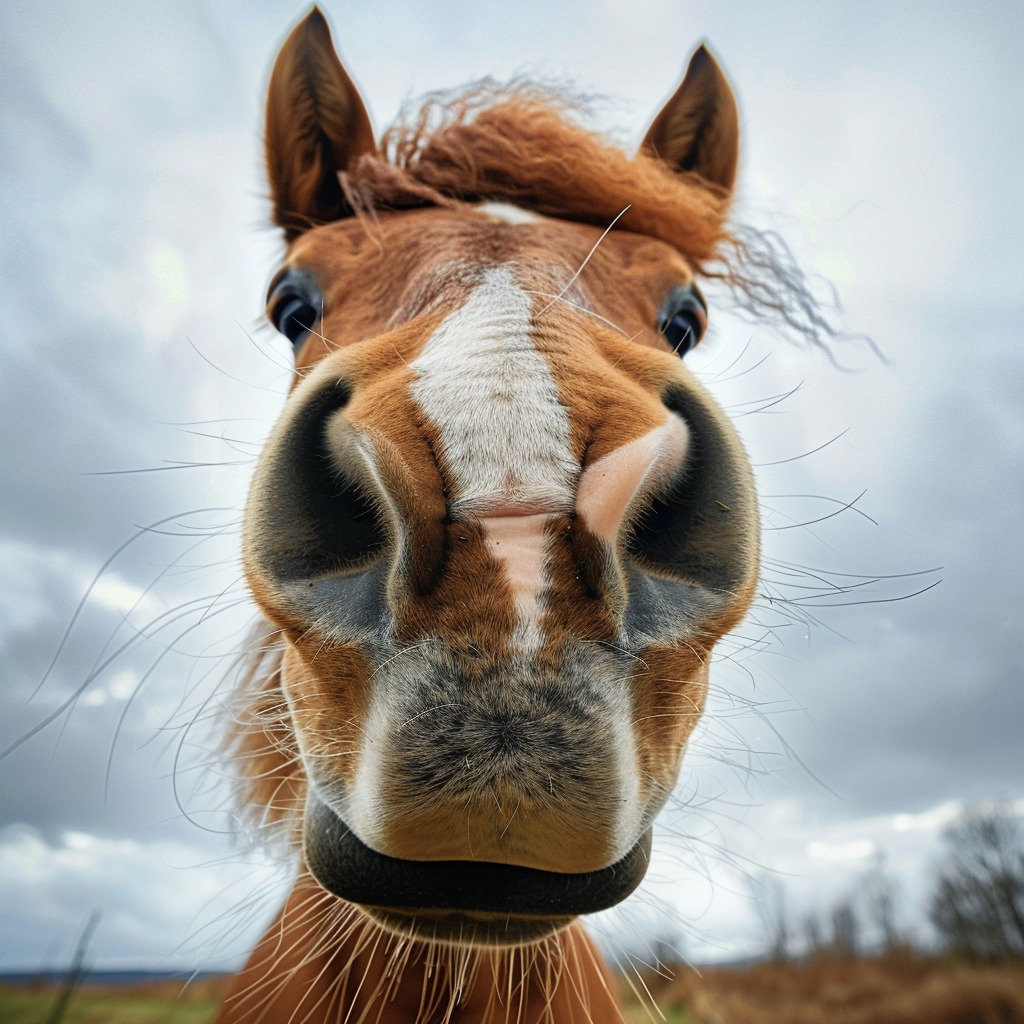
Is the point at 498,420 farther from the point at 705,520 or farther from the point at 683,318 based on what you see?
the point at 683,318

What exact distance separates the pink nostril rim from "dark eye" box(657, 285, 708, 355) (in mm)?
1057

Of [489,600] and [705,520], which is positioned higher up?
[489,600]

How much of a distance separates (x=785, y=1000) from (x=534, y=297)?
773 centimetres

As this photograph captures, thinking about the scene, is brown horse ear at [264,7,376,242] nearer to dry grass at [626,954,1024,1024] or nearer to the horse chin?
the horse chin

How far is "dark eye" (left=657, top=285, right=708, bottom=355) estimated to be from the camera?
6.61 feet

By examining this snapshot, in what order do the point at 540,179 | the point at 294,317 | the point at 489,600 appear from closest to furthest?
the point at 489,600, the point at 294,317, the point at 540,179

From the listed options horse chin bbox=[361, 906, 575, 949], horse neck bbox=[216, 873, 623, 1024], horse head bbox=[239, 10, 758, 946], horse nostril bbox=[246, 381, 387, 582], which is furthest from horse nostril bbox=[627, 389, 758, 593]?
horse neck bbox=[216, 873, 623, 1024]

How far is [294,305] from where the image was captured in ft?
7.01

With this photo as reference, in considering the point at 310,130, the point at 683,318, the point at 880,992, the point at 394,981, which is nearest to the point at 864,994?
the point at 880,992

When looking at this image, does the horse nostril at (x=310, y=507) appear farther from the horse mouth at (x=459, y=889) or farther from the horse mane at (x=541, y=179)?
the horse mane at (x=541, y=179)

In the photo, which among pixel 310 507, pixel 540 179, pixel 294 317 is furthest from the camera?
pixel 540 179

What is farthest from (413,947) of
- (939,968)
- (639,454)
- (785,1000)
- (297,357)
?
(939,968)

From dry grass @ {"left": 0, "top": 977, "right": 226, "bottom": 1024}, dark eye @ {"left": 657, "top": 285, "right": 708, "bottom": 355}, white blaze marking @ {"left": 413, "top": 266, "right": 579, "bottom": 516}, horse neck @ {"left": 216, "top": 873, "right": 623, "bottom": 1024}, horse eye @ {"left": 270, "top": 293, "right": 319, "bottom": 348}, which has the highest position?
white blaze marking @ {"left": 413, "top": 266, "right": 579, "bottom": 516}

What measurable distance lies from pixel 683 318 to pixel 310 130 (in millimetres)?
1783
